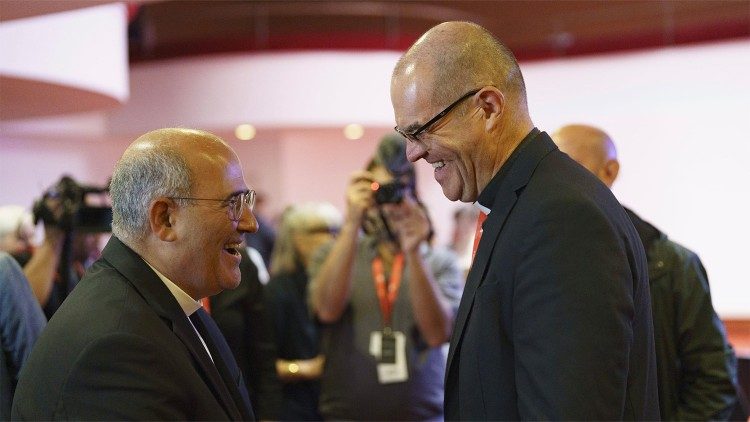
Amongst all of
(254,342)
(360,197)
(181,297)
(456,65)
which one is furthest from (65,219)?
(456,65)

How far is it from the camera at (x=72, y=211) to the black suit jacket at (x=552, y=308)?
83.9 inches

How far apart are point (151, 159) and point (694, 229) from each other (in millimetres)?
7371

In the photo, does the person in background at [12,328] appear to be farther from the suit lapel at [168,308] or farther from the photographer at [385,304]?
the photographer at [385,304]

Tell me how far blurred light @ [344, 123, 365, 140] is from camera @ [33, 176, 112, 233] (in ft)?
19.1

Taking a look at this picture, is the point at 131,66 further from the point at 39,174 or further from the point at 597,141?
the point at 597,141

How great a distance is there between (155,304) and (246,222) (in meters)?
0.31

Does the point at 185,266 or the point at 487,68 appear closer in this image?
the point at 487,68

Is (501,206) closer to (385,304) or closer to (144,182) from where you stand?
(144,182)

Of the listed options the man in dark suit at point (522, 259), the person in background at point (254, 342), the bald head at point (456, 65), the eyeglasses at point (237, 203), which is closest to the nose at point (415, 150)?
the man in dark suit at point (522, 259)

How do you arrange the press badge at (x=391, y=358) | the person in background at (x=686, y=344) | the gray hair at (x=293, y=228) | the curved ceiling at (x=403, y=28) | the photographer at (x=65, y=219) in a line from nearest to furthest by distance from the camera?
the person in background at (x=686, y=344) → the photographer at (x=65, y=219) → the press badge at (x=391, y=358) → the gray hair at (x=293, y=228) → the curved ceiling at (x=403, y=28)

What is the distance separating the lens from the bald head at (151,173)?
1.87 m

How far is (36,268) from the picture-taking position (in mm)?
3334

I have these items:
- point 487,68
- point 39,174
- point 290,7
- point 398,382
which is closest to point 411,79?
point 487,68

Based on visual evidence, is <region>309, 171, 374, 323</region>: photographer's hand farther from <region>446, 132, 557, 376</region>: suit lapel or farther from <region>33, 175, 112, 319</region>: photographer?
<region>446, 132, 557, 376</region>: suit lapel
